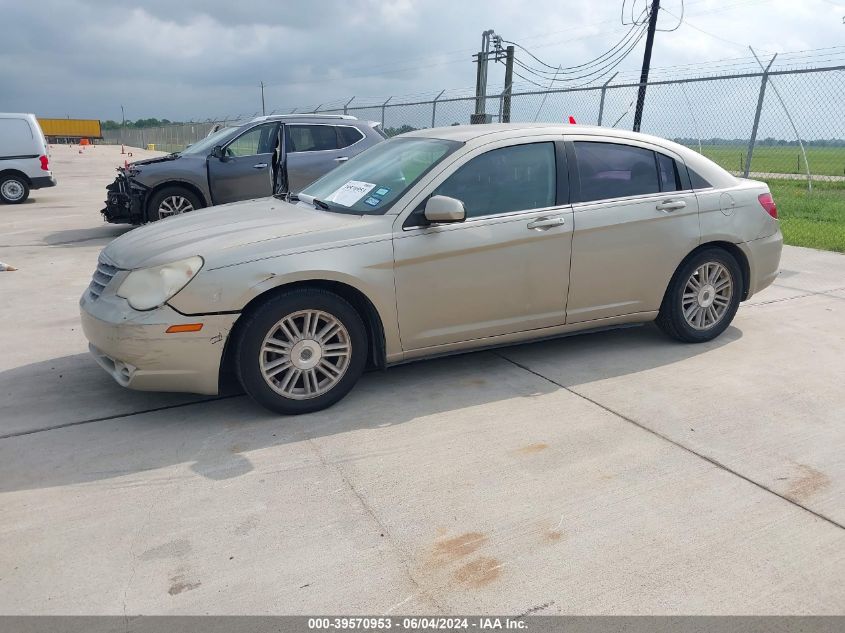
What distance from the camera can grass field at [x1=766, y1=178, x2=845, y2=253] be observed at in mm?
9305

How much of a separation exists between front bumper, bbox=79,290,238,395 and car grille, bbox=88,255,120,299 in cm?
21

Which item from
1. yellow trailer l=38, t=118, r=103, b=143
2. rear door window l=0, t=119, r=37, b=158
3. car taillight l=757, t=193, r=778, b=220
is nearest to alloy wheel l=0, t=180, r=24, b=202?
rear door window l=0, t=119, r=37, b=158

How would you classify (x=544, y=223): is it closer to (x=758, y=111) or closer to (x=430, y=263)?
(x=430, y=263)

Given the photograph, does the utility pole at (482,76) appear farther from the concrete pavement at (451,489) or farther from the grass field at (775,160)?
the concrete pavement at (451,489)

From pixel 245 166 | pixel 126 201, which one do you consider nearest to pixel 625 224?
pixel 245 166

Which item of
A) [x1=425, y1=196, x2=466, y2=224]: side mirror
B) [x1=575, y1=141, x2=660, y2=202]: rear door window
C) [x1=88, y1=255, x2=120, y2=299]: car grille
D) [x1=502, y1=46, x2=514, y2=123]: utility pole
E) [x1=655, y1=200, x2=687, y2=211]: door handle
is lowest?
[x1=88, y1=255, x2=120, y2=299]: car grille

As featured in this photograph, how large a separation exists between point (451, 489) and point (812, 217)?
10.3 metres

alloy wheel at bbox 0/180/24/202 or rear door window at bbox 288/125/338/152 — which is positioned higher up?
rear door window at bbox 288/125/338/152

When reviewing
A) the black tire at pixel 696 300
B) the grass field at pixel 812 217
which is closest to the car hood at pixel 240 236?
the black tire at pixel 696 300

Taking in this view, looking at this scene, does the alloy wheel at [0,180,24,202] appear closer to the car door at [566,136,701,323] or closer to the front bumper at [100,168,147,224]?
the front bumper at [100,168,147,224]

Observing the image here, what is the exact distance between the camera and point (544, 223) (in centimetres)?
450

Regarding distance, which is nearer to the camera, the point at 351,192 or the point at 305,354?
the point at 305,354

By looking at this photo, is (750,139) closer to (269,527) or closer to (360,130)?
(360,130)

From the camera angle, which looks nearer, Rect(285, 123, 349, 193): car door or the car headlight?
the car headlight
